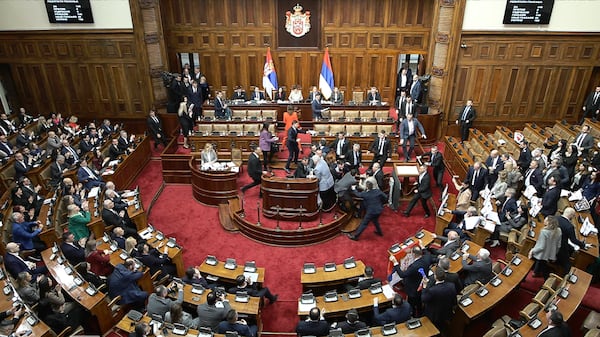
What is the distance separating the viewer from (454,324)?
641 centimetres

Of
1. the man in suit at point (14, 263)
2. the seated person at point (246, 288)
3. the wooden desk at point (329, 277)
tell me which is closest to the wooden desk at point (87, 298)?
the man in suit at point (14, 263)

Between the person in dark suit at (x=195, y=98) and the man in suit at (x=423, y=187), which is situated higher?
the person in dark suit at (x=195, y=98)

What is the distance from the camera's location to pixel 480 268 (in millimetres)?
6703

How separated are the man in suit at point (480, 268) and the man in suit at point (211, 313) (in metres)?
3.78

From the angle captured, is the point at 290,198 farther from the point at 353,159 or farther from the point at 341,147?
the point at 341,147

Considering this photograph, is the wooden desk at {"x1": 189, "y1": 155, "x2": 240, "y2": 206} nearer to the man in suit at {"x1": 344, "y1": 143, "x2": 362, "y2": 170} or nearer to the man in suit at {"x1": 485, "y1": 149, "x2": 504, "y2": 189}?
the man in suit at {"x1": 344, "y1": 143, "x2": 362, "y2": 170}

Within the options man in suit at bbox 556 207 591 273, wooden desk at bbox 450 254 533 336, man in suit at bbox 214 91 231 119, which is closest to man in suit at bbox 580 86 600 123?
man in suit at bbox 556 207 591 273

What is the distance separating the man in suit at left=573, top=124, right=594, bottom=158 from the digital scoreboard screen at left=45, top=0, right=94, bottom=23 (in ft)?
47.5

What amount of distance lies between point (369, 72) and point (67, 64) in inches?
410

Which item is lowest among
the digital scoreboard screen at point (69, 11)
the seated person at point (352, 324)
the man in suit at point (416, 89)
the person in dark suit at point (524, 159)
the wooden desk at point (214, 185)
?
the wooden desk at point (214, 185)

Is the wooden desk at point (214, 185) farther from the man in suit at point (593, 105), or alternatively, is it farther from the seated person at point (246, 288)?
the man in suit at point (593, 105)

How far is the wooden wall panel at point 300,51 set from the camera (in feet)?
48.9

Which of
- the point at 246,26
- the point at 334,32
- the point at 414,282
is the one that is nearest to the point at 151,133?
the point at 246,26

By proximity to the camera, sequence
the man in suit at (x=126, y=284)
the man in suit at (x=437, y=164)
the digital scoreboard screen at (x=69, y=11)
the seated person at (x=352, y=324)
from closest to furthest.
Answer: the seated person at (x=352, y=324)
the man in suit at (x=126, y=284)
the man in suit at (x=437, y=164)
the digital scoreboard screen at (x=69, y=11)
